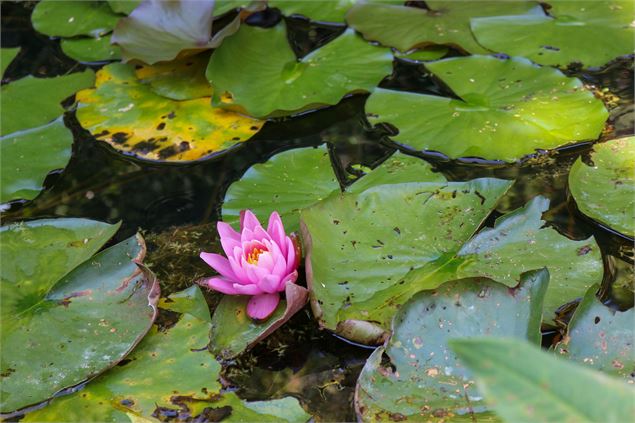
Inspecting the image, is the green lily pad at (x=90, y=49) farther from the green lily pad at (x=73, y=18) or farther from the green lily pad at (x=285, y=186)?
the green lily pad at (x=285, y=186)

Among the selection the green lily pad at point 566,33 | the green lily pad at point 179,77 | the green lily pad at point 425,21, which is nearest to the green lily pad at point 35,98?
the green lily pad at point 179,77

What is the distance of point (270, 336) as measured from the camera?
1.47 m

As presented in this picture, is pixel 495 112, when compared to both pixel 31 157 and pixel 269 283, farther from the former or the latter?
pixel 31 157

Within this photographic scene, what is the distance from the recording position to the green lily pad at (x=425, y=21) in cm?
222

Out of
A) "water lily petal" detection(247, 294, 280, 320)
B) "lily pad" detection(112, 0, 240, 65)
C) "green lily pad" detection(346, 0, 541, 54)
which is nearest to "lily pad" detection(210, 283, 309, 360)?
"water lily petal" detection(247, 294, 280, 320)

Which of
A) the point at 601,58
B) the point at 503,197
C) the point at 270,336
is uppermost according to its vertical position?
the point at 601,58

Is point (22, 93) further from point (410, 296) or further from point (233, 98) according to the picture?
point (410, 296)

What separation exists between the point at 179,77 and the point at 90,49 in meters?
0.43

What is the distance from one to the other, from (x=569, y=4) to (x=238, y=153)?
4.00 ft

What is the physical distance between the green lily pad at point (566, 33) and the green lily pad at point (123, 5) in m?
1.23

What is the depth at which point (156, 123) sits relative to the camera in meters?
2.06

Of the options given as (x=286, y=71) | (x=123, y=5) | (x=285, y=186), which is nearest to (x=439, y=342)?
(x=285, y=186)

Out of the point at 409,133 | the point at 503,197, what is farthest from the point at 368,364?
the point at 409,133

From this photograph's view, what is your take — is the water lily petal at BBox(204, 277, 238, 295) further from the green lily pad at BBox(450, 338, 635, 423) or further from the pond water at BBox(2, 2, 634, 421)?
the green lily pad at BBox(450, 338, 635, 423)
